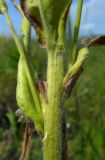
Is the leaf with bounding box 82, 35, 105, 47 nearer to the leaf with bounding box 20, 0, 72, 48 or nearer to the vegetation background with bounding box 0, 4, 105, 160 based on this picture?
the leaf with bounding box 20, 0, 72, 48

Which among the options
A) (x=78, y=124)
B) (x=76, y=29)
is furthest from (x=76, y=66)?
(x=78, y=124)

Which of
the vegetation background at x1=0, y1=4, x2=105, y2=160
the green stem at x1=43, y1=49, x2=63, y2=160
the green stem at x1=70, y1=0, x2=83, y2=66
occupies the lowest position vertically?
the vegetation background at x1=0, y1=4, x2=105, y2=160

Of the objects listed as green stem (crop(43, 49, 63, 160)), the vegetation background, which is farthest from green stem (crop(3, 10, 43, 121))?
the vegetation background

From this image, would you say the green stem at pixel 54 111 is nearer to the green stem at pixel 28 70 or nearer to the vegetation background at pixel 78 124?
the green stem at pixel 28 70

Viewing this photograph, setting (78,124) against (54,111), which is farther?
(78,124)

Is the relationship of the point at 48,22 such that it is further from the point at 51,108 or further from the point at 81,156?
the point at 81,156

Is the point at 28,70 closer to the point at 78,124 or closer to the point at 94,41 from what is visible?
the point at 94,41

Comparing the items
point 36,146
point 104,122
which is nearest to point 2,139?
point 36,146

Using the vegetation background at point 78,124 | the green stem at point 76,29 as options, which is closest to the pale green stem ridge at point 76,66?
the green stem at point 76,29
